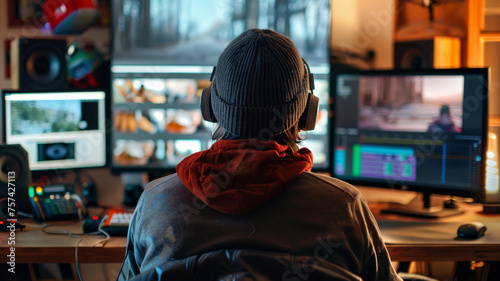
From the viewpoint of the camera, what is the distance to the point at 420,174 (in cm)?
199

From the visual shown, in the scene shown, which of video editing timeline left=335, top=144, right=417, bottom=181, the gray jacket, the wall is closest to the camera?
the gray jacket

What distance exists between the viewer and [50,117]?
211 cm

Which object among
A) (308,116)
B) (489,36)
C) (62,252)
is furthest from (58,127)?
(489,36)

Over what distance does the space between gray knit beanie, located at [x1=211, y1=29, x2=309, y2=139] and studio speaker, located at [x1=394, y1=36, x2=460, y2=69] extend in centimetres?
128

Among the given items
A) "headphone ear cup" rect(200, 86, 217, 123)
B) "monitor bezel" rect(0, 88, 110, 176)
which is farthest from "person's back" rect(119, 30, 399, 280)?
"monitor bezel" rect(0, 88, 110, 176)

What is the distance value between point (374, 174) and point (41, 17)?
163cm

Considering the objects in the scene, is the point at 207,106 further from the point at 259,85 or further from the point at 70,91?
the point at 70,91

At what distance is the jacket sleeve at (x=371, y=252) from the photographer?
110 centimetres

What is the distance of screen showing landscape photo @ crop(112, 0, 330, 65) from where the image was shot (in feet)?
7.36

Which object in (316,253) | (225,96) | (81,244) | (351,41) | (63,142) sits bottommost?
(81,244)

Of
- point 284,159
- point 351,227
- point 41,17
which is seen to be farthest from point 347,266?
point 41,17

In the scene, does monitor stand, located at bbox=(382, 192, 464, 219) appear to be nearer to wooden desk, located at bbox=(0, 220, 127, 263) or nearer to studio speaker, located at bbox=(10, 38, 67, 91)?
wooden desk, located at bbox=(0, 220, 127, 263)

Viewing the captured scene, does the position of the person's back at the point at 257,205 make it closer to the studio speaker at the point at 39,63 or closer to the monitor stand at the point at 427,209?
the monitor stand at the point at 427,209

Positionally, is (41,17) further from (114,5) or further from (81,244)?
(81,244)
